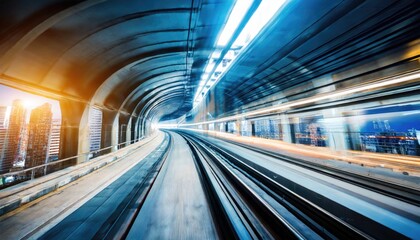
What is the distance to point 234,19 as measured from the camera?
429cm

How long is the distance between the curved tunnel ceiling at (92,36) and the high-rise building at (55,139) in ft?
5.00

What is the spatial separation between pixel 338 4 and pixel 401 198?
5081 mm

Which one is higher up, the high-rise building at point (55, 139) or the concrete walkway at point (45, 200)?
the high-rise building at point (55, 139)

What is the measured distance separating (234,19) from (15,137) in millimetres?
7727

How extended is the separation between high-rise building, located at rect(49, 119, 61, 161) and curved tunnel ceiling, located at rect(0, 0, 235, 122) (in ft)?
5.00

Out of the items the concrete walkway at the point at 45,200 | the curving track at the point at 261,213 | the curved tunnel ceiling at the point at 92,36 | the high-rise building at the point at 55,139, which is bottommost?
the curving track at the point at 261,213

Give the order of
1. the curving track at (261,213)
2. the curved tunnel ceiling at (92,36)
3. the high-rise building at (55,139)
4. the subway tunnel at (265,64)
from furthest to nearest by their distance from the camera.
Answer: the high-rise building at (55,139)
the curved tunnel ceiling at (92,36)
the subway tunnel at (265,64)
the curving track at (261,213)

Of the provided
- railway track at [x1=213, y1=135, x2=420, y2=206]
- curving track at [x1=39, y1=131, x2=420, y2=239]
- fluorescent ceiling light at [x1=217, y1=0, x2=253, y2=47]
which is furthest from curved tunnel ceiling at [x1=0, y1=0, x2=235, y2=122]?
railway track at [x1=213, y1=135, x2=420, y2=206]

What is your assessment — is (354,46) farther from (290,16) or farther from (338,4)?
(290,16)

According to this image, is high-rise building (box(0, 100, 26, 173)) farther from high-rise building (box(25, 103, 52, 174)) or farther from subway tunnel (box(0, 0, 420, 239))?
subway tunnel (box(0, 0, 420, 239))

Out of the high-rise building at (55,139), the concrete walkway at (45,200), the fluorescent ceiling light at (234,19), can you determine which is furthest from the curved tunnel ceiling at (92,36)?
the concrete walkway at (45,200)

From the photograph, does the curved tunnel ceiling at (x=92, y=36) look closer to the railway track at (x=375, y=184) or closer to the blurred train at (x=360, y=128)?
the railway track at (x=375, y=184)

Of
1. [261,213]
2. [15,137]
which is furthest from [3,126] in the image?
[261,213]

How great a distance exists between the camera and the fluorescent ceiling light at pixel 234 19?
3.75 metres
